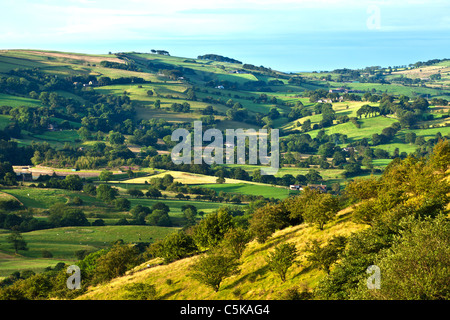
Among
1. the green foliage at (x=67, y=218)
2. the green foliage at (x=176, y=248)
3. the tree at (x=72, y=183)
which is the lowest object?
the green foliage at (x=67, y=218)

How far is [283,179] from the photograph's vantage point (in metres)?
156

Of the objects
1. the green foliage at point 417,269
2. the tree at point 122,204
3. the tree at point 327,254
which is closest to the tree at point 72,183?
the tree at point 122,204

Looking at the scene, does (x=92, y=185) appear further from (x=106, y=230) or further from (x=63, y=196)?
(x=106, y=230)

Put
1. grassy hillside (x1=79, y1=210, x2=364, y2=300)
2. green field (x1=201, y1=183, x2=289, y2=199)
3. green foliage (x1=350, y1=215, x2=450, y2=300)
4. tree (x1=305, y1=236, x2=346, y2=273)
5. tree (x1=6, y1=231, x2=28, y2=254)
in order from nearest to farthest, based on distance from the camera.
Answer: green foliage (x1=350, y1=215, x2=450, y2=300), tree (x1=305, y1=236, x2=346, y2=273), grassy hillside (x1=79, y1=210, x2=364, y2=300), tree (x1=6, y1=231, x2=28, y2=254), green field (x1=201, y1=183, x2=289, y2=199)

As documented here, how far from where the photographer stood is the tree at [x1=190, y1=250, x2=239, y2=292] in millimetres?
48062

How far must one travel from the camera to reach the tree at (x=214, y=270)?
48062 millimetres

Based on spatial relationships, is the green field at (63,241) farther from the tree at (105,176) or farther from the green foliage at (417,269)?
the green foliage at (417,269)

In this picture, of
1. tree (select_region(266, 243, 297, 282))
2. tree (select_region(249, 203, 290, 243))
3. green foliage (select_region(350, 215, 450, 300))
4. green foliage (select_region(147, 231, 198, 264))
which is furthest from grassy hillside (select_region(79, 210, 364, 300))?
green foliage (select_region(350, 215, 450, 300))

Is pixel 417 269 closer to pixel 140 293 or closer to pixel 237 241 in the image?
pixel 237 241

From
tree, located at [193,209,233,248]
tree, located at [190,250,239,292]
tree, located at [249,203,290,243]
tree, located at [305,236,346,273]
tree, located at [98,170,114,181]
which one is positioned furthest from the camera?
tree, located at [98,170,114,181]

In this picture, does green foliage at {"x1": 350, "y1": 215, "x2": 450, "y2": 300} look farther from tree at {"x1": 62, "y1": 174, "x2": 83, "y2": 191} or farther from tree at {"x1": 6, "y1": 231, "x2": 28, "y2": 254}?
tree at {"x1": 62, "y1": 174, "x2": 83, "y2": 191}

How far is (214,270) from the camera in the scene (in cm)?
4788

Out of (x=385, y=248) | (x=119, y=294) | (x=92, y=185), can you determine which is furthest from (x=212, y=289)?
(x=92, y=185)

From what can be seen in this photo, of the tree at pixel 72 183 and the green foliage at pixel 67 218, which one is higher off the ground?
the tree at pixel 72 183
